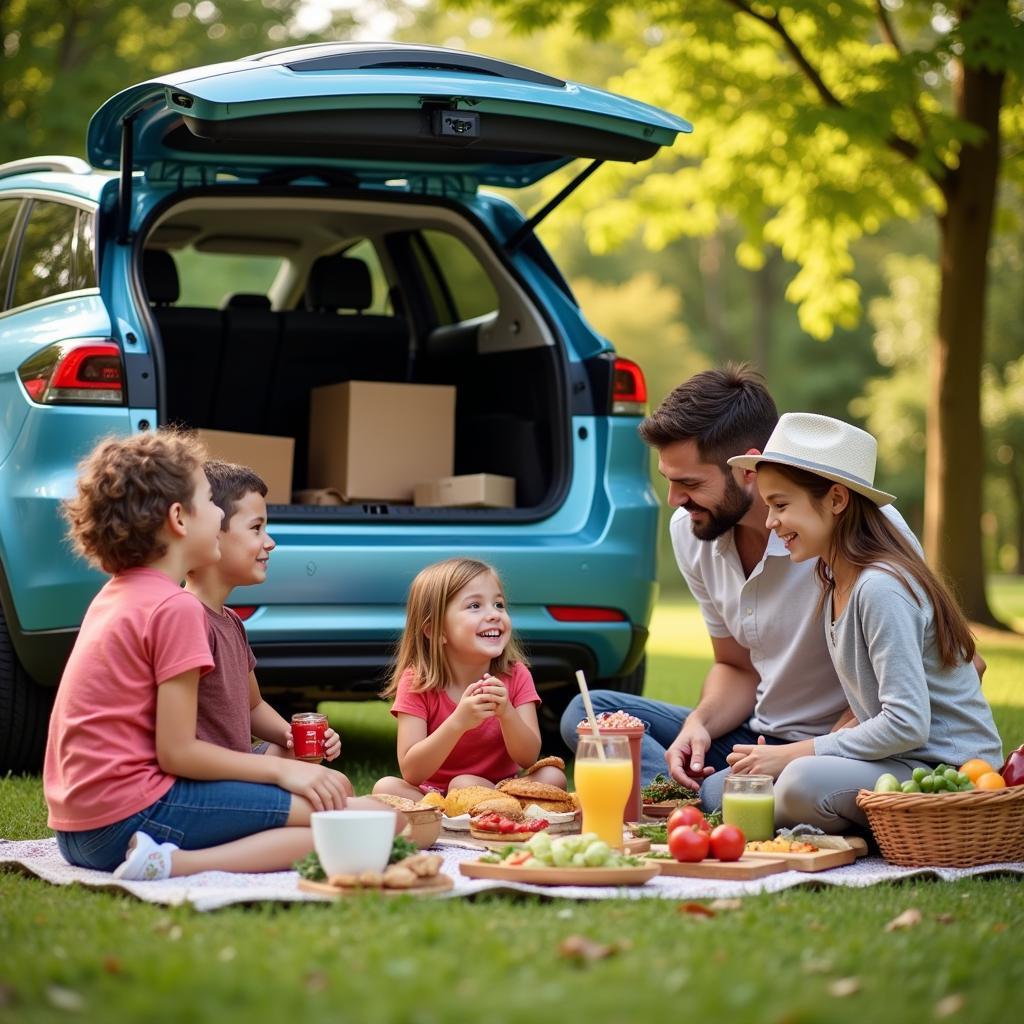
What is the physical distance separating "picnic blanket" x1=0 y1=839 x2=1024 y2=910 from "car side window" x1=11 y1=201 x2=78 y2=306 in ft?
6.25

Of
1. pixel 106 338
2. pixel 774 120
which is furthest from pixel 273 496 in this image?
pixel 774 120

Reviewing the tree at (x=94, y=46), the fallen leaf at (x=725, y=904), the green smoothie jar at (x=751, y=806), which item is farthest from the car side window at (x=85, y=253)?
the tree at (x=94, y=46)

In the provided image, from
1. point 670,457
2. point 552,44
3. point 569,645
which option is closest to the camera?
point 670,457

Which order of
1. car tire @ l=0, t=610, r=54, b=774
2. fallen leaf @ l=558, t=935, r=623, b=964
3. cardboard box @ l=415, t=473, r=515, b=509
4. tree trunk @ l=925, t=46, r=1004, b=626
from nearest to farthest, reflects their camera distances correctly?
fallen leaf @ l=558, t=935, r=623, b=964 < car tire @ l=0, t=610, r=54, b=774 < cardboard box @ l=415, t=473, r=515, b=509 < tree trunk @ l=925, t=46, r=1004, b=626

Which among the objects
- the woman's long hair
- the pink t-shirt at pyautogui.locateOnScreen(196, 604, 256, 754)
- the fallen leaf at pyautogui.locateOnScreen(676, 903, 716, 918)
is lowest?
the fallen leaf at pyautogui.locateOnScreen(676, 903, 716, 918)

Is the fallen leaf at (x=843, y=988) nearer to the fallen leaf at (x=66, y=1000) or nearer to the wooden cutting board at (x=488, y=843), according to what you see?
the fallen leaf at (x=66, y=1000)

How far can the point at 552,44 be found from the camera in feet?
51.6

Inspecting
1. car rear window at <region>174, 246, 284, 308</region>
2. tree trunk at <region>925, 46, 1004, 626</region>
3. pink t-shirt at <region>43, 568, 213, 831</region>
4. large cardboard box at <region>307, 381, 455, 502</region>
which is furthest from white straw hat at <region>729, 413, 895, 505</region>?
car rear window at <region>174, 246, 284, 308</region>

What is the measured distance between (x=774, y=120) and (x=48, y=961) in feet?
30.4

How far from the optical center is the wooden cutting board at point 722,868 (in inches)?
136

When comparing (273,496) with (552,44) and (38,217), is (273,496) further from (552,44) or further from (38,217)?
(552,44)

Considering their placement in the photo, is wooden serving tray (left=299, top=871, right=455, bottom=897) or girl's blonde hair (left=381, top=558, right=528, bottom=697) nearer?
wooden serving tray (left=299, top=871, right=455, bottom=897)

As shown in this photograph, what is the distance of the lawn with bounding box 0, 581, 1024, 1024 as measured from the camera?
88.0 inches

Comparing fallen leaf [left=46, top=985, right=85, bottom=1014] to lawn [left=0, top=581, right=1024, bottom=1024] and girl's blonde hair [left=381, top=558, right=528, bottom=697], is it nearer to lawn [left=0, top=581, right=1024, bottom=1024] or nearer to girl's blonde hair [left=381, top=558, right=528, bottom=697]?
lawn [left=0, top=581, right=1024, bottom=1024]
